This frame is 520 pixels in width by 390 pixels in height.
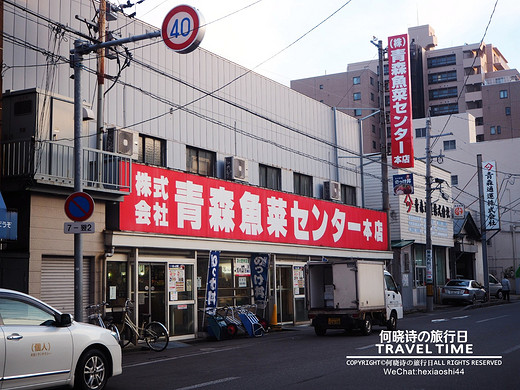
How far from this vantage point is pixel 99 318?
15.5 metres

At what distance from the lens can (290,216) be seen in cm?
2594

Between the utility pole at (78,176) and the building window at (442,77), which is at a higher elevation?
the building window at (442,77)

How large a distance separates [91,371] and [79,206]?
478 centimetres

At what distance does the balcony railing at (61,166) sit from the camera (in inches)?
612

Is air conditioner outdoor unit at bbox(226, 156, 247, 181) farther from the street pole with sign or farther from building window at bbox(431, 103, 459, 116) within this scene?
building window at bbox(431, 103, 459, 116)

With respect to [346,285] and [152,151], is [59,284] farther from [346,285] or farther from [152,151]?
[346,285]

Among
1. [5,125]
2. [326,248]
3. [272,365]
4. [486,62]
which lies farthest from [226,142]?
[486,62]

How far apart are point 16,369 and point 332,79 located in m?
79.1

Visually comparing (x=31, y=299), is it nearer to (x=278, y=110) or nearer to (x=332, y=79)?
(x=278, y=110)

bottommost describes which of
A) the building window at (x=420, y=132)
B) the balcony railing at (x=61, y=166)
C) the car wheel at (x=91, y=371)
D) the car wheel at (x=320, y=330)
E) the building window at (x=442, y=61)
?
the car wheel at (x=320, y=330)

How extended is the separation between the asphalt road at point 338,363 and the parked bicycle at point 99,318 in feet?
2.66

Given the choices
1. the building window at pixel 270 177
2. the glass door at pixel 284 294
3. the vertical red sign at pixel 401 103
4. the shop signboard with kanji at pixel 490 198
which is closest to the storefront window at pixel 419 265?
the vertical red sign at pixel 401 103

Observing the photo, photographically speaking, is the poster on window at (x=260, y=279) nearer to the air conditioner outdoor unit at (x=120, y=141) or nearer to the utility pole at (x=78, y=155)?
the air conditioner outdoor unit at (x=120, y=141)

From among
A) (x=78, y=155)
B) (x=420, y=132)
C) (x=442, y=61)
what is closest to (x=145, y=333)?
(x=78, y=155)
